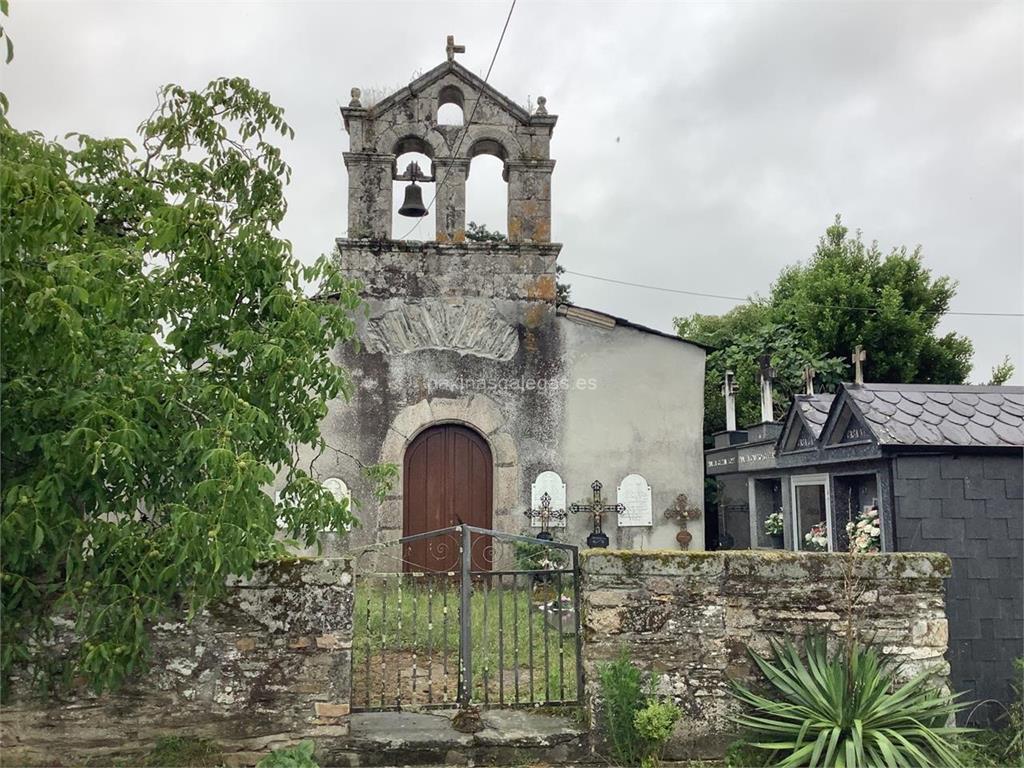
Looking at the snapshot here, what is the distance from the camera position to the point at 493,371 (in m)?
10.5

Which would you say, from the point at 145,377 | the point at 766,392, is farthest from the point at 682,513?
the point at 145,377

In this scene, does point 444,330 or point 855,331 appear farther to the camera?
point 855,331

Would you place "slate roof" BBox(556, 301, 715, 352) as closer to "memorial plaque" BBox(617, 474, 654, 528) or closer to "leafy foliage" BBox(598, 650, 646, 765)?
"memorial plaque" BBox(617, 474, 654, 528)

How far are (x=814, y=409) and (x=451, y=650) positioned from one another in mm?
4272

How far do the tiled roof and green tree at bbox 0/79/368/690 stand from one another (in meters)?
4.76

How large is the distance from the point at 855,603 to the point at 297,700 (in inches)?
130

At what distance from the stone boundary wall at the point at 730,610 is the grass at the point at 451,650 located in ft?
1.25

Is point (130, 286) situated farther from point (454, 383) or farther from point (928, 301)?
point (928, 301)

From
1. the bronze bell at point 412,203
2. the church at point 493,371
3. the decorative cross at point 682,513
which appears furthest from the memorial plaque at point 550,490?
the bronze bell at point 412,203

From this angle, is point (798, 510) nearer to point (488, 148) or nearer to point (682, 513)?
point (682, 513)

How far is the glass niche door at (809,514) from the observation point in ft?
25.2

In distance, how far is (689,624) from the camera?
4785 mm
